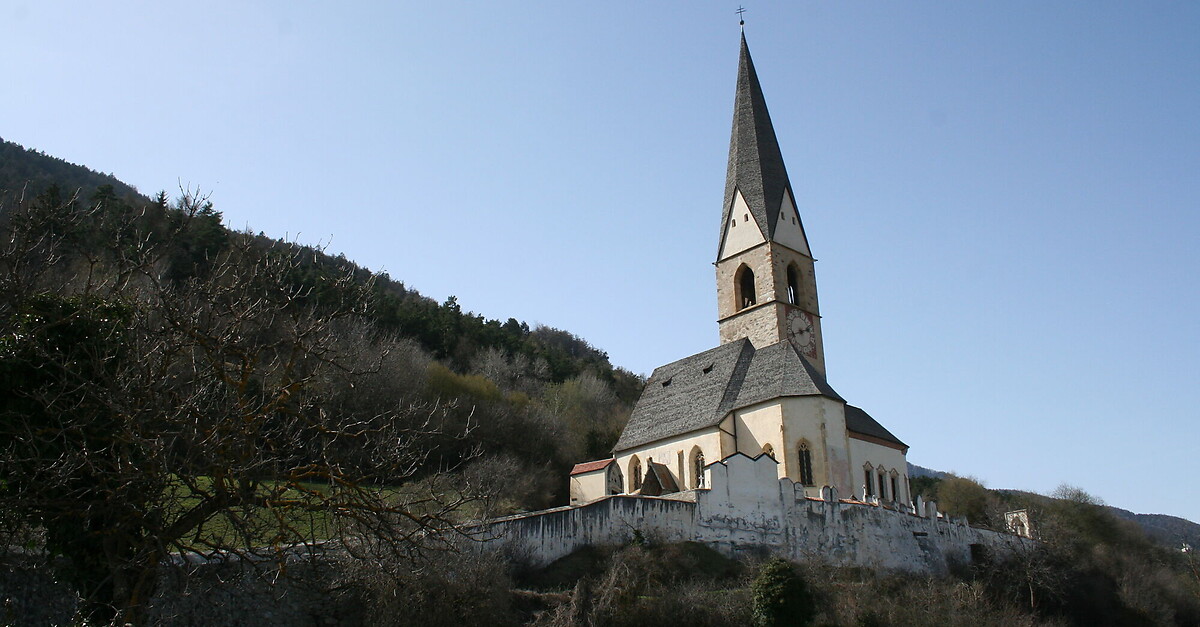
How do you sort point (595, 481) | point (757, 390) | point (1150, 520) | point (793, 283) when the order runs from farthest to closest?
point (1150, 520) → point (793, 283) → point (595, 481) → point (757, 390)

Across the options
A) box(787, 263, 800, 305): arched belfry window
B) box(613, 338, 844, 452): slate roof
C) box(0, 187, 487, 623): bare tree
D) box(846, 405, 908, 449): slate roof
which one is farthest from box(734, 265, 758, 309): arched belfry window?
box(0, 187, 487, 623): bare tree

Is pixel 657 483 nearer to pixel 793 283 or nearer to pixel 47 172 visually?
pixel 793 283

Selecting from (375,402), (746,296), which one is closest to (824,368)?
(746,296)

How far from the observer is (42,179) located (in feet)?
168

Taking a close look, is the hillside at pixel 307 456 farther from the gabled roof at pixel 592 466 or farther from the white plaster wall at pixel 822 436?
the white plaster wall at pixel 822 436

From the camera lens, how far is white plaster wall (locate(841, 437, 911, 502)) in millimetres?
29594

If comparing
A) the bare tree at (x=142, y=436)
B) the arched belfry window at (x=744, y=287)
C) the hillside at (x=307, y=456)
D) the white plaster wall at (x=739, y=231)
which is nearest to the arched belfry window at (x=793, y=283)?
the arched belfry window at (x=744, y=287)

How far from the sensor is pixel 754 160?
130 ft

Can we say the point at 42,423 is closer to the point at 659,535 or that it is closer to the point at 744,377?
the point at 659,535

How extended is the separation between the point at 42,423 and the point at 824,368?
93.3 ft

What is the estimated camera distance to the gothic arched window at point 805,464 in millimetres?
28562

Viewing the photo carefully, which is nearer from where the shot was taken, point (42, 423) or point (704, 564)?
point (42, 423)

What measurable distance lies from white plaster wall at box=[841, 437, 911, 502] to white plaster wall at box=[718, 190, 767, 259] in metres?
9.54

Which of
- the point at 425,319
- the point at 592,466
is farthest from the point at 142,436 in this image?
the point at 425,319
